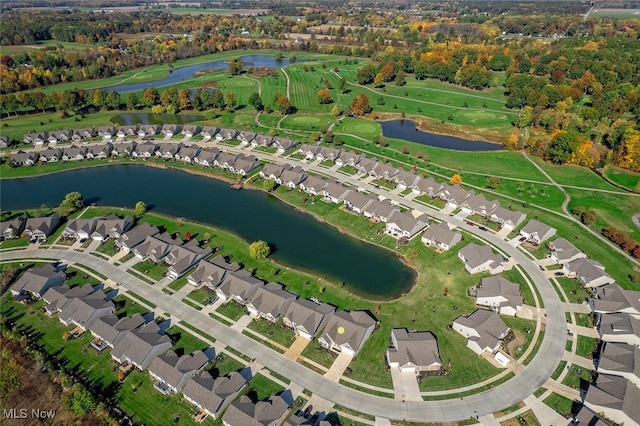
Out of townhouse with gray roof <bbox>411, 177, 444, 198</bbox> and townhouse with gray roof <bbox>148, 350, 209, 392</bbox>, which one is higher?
townhouse with gray roof <bbox>411, 177, 444, 198</bbox>

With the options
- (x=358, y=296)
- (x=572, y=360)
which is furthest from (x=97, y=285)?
(x=572, y=360)

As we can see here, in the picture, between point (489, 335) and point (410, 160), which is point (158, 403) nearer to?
point (489, 335)

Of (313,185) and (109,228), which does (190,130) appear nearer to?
(313,185)

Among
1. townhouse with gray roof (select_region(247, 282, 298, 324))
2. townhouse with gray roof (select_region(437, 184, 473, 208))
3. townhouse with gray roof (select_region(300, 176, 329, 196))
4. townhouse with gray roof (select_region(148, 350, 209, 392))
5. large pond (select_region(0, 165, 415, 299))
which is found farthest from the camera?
townhouse with gray roof (select_region(300, 176, 329, 196))

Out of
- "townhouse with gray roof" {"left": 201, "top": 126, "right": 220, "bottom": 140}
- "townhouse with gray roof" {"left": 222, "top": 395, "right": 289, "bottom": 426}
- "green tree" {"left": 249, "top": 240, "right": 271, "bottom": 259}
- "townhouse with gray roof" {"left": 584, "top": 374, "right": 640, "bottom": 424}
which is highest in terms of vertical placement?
"townhouse with gray roof" {"left": 584, "top": 374, "right": 640, "bottom": 424}

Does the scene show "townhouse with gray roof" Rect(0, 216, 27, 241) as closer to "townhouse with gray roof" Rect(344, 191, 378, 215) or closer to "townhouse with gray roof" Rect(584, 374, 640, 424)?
"townhouse with gray roof" Rect(344, 191, 378, 215)

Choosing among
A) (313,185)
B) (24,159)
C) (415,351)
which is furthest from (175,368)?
(24,159)

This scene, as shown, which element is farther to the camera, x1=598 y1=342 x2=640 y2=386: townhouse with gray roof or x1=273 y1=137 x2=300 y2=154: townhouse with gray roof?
x1=273 y1=137 x2=300 y2=154: townhouse with gray roof

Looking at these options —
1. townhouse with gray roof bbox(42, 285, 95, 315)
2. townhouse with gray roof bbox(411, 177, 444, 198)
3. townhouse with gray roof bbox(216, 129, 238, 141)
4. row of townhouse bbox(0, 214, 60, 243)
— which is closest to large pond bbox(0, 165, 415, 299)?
row of townhouse bbox(0, 214, 60, 243)
